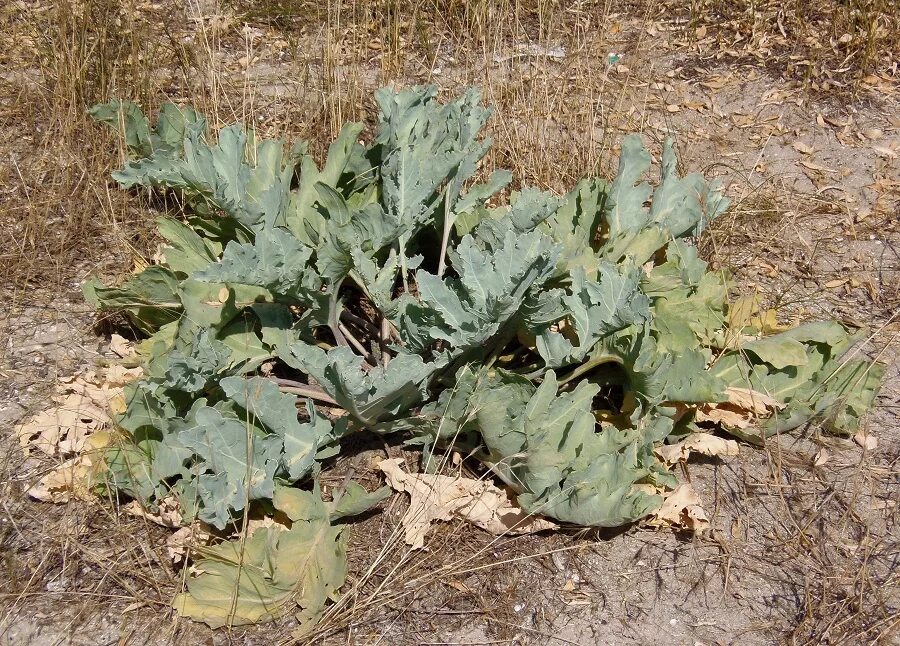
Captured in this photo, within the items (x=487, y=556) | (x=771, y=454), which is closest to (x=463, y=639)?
(x=487, y=556)

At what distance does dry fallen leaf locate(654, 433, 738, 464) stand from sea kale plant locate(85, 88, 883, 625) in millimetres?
46

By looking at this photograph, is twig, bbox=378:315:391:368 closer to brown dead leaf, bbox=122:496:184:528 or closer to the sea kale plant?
the sea kale plant

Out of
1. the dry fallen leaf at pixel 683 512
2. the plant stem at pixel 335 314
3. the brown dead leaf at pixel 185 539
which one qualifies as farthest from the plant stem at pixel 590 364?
the brown dead leaf at pixel 185 539

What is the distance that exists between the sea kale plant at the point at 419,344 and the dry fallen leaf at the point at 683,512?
6 cm

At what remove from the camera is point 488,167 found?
3496 millimetres

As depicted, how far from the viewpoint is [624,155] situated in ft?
9.36

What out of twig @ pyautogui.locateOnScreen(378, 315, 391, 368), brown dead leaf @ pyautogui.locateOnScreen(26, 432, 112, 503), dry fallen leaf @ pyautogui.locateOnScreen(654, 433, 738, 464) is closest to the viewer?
brown dead leaf @ pyautogui.locateOnScreen(26, 432, 112, 503)

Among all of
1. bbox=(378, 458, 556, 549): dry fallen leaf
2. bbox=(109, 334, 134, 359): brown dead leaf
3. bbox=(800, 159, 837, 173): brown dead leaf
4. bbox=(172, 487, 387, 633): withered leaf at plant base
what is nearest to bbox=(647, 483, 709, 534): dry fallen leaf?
bbox=(378, 458, 556, 549): dry fallen leaf

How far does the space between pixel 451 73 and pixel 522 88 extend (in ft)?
2.04

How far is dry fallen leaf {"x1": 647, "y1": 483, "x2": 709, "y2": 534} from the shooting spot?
93.1 inches

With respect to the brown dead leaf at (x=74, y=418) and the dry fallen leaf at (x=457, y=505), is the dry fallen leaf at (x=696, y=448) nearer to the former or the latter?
the dry fallen leaf at (x=457, y=505)

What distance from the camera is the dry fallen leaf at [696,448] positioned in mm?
2512

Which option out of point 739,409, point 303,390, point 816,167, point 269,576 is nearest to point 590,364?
point 739,409

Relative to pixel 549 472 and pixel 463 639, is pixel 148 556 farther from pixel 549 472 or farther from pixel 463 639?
pixel 549 472
